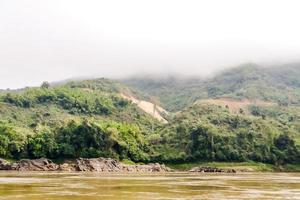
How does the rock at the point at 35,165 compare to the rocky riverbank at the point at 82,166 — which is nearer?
the rock at the point at 35,165

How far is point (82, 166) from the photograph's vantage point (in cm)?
11862

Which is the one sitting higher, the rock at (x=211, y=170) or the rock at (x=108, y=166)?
the rock at (x=108, y=166)

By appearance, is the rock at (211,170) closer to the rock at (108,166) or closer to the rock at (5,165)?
the rock at (108,166)

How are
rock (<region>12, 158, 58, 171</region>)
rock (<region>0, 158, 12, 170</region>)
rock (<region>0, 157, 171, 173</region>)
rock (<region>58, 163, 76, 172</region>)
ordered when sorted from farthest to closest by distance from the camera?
rock (<region>58, 163, 76, 172</region>), rock (<region>0, 157, 171, 173</region>), rock (<region>12, 158, 58, 171</region>), rock (<region>0, 158, 12, 170</region>)

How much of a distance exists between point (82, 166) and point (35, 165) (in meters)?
10.4

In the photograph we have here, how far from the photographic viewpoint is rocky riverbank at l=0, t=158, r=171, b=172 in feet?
373

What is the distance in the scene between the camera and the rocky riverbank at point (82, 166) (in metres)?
114

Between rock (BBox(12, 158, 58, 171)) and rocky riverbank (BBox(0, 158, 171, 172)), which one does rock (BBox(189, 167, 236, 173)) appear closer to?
rocky riverbank (BBox(0, 158, 171, 172))

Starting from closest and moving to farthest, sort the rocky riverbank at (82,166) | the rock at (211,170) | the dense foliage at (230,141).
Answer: the rocky riverbank at (82,166), the rock at (211,170), the dense foliage at (230,141)

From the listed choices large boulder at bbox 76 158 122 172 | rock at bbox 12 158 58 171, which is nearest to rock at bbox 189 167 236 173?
large boulder at bbox 76 158 122 172

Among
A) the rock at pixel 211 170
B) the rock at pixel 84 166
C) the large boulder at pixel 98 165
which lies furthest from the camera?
the rock at pixel 211 170

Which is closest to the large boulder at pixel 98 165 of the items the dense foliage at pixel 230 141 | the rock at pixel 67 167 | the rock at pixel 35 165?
the rock at pixel 67 167

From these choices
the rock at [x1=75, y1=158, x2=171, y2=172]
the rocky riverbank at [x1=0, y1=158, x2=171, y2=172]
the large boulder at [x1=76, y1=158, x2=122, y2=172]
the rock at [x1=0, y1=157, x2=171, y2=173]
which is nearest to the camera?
the rocky riverbank at [x1=0, y1=158, x2=171, y2=172]

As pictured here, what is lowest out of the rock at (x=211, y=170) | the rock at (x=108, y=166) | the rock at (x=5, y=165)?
the rock at (x=211, y=170)
